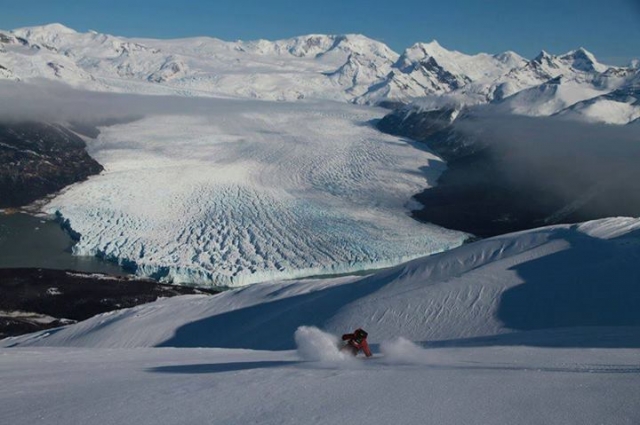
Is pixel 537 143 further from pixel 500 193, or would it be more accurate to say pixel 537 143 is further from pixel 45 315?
pixel 45 315

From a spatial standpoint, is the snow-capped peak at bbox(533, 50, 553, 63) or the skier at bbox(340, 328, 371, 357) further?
the snow-capped peak at bbox(533, 50, 553, 63)

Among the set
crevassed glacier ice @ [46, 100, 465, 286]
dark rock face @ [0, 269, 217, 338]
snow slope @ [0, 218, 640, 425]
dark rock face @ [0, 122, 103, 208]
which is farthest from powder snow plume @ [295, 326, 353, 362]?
dark rock face @ [0, 122, 103, 208]

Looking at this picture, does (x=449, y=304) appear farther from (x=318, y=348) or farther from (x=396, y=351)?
(x=318, y=348)

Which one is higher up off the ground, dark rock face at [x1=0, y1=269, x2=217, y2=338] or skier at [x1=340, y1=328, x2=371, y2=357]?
skier at [x1=340, y1=328, x2=371, y2=357]

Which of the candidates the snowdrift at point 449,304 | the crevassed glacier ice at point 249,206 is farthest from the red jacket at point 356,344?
the crevassed glacier ice at point 249,206

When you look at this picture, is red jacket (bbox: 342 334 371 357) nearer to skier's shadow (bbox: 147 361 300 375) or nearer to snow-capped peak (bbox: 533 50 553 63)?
skier's shadow (bbox: 147 361 300 375)

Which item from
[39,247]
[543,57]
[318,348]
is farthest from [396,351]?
[543,57]
